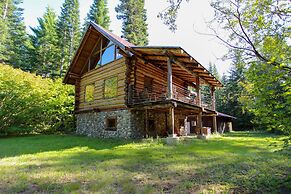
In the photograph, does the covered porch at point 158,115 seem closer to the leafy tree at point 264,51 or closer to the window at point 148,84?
the window at point 148,84

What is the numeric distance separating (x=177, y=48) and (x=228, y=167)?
6.34 meters

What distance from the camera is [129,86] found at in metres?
13.3

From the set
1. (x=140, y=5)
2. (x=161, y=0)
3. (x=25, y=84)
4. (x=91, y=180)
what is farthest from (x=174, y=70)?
(x=140, y=5)

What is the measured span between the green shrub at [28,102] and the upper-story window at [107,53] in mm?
6821

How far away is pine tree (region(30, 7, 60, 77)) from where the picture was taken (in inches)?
1124

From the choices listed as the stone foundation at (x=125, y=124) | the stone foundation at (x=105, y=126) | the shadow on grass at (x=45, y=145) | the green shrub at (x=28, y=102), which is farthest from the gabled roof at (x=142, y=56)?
the shadow on grass at (x=45, y=145)

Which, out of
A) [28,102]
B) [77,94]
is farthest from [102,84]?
[28,102]

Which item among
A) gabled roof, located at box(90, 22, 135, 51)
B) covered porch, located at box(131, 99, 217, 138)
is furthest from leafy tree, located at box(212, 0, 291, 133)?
gabled roof, located at box(90, 22, 135, 51)

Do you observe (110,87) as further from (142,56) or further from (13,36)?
(13,36)

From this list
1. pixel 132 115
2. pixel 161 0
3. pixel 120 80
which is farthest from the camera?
pixel 120 80

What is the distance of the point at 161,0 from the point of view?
6691mm

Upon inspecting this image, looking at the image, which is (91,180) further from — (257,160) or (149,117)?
(149,117)

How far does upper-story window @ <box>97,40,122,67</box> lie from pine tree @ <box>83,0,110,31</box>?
16.4 m

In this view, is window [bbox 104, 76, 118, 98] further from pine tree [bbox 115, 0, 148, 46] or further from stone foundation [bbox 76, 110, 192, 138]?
pine tree [bbox 115, 0, 148, 46]
